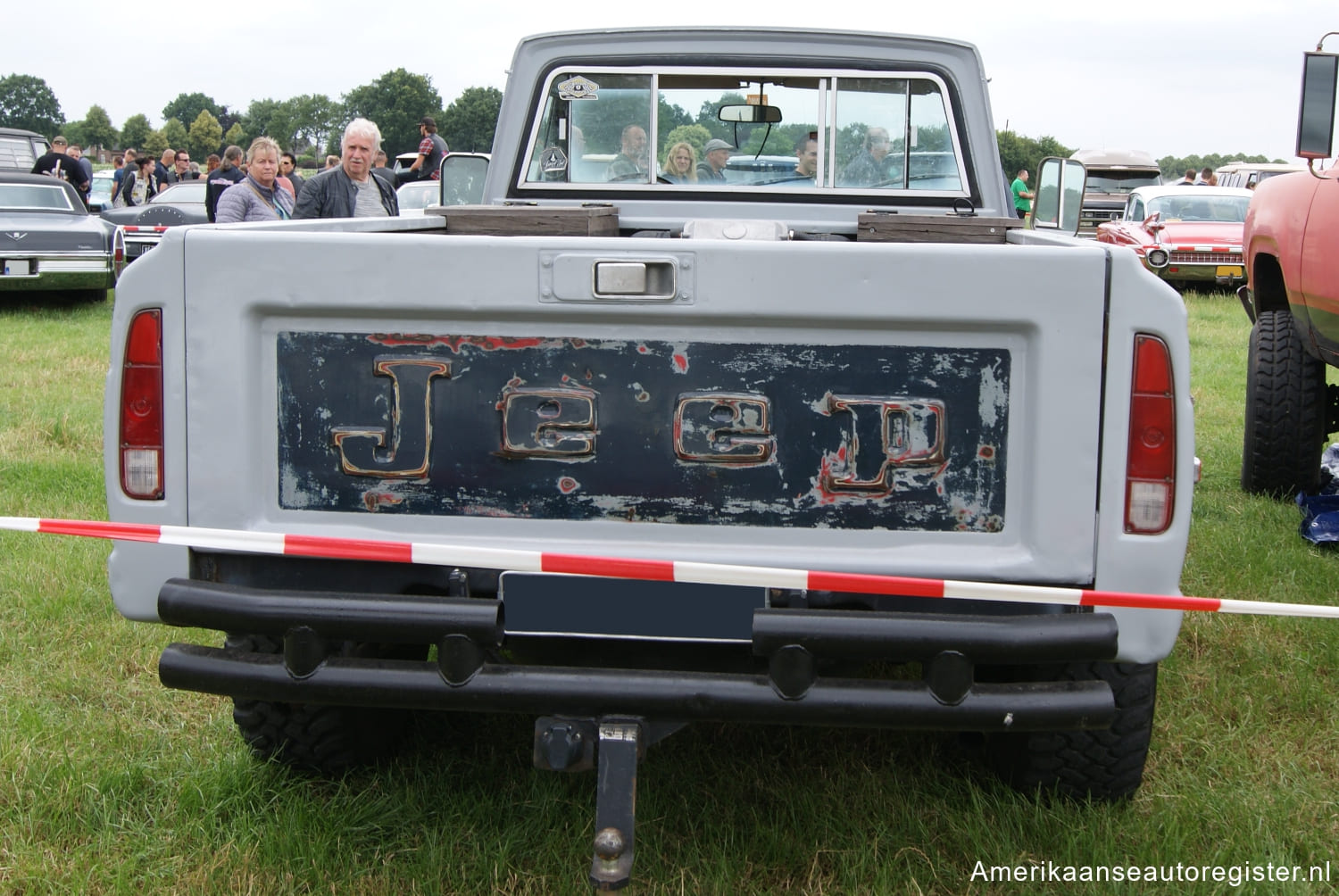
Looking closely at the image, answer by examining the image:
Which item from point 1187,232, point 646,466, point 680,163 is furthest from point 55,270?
point 1187,232

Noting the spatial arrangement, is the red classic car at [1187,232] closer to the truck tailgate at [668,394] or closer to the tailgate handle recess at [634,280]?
the truck tailgate at [668,394]

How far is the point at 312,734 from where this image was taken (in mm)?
2732

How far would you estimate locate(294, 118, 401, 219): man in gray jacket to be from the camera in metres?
6.19

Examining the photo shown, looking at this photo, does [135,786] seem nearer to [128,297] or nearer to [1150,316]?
[128,297]

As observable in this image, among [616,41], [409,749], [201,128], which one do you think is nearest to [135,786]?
[409,749]

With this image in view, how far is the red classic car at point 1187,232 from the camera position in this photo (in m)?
14.8

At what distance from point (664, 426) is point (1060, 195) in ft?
8.74

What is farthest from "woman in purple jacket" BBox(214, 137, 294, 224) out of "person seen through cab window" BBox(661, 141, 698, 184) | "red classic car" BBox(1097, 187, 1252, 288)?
"red classic car" BBox(1097, 187, 1252, 288)

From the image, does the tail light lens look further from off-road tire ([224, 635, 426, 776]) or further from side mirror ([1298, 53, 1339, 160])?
side mirror ([1298, 53, 1339, 160])

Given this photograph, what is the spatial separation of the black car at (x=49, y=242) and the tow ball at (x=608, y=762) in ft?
35.5

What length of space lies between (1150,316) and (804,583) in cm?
76

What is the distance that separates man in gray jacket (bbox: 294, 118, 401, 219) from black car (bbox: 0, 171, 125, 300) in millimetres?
6198

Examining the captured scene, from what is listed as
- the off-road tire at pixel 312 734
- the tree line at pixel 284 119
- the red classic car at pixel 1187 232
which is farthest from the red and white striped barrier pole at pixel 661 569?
the tree line at pixel 284 119

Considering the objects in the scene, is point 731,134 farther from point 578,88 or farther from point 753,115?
point 578,88
